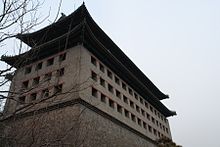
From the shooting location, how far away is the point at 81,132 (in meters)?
12.1

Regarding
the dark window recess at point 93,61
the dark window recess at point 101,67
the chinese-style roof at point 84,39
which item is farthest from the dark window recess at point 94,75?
the chinese-style roof at point 84,39

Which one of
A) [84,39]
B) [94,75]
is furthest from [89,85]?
[84,39]

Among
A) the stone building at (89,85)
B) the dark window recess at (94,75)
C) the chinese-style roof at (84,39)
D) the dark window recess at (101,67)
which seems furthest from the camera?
the dark window recess at (101,67)

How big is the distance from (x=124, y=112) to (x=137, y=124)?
2220 mm

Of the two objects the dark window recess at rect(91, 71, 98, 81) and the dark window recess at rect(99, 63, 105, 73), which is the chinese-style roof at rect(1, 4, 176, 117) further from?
the dark window recess at rect(91, 71, 98, 81)

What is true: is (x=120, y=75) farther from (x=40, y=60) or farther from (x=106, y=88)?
(x=40, y=60)

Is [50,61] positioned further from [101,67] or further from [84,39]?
[101,67]

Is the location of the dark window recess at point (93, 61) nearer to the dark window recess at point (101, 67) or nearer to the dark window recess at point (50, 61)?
the dark window recess at point (101, 67)

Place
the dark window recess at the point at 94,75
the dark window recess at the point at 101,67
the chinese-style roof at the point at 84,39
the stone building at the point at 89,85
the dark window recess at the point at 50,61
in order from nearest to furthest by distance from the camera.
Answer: the stone building at the point at 89,85 < the chinese-style roof at the point at 84,39 < the dark window recess at the point at 94,75 < the dark window recess at the point at 50,61 < the dark window recess at the point at 101,67

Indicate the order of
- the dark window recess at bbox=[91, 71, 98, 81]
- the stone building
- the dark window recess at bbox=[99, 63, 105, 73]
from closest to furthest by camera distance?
the stone building < the dark window recess at bbox=[91, 71, 98, 81] < the dark window recess at bbox=[99, 63, 105, 73]

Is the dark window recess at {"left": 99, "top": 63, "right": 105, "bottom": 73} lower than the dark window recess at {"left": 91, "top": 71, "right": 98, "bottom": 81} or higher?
higher

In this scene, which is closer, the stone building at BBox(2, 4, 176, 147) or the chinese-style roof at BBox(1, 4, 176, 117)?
the stone building at BBox(2, 4, 176, 147)

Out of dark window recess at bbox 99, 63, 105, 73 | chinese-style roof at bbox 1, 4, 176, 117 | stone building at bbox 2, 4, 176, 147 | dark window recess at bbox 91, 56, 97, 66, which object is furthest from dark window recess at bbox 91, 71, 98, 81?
chinese-style roof at bbox 1, 4, 176, 117

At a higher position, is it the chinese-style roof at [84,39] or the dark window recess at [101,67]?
the chinese-style roof at [84,39]
